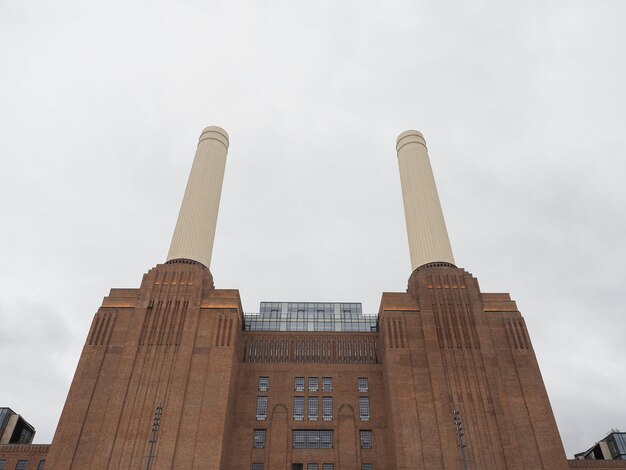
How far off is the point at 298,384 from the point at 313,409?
3.59 meters

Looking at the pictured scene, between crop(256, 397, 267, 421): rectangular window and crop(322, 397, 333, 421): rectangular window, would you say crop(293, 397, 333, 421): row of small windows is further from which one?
crop(256, 397, 267, 421): rectangular window

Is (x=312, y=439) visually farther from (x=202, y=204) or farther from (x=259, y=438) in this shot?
(x=202, y=204)

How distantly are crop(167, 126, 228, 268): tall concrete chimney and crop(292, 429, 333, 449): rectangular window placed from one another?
25.0 metres

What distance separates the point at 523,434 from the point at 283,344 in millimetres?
29545

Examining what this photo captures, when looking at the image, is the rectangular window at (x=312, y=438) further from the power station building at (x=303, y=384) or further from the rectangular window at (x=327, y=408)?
the rectangular window at (x=327, y=408)

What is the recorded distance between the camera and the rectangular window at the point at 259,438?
59281 mm

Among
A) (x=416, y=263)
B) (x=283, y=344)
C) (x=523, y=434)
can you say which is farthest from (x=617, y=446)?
(x=283, y=344)

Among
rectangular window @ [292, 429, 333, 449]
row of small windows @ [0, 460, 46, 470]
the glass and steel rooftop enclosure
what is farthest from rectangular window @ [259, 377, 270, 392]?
row of small windows @ [0, 460, 46, 470]

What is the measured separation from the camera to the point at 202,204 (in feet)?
242

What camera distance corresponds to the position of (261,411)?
202ft

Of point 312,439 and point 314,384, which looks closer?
point 312,439

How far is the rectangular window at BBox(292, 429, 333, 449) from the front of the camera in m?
59.4

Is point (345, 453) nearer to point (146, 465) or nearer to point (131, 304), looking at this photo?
point (146, 465)

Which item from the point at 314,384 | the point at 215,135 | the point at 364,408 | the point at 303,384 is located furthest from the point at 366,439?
the point at 215,135
